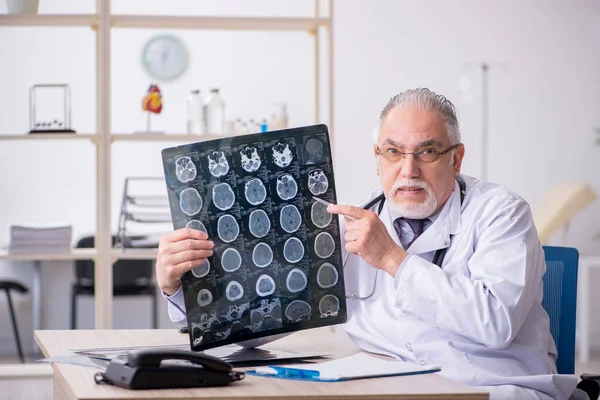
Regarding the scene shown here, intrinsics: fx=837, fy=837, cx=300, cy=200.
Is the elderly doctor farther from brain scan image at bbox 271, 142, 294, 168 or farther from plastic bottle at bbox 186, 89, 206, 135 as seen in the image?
plastic bottle at bbox 186, 89, 206, 135

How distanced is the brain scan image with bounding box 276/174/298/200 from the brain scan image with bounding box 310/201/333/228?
47 mm

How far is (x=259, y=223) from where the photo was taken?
1.51 metres

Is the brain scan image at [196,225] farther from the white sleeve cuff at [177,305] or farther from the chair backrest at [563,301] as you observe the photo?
the chair backrest at [563,301]

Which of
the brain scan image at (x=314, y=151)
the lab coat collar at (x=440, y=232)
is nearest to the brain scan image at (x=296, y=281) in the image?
the brain scan image at (x=314, y=151)

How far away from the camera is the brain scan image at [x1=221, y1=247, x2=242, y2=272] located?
150cm

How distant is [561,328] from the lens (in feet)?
6.17

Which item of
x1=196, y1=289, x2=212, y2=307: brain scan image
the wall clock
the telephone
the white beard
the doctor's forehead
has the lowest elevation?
the telephone

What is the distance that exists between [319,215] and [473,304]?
13.2 inches

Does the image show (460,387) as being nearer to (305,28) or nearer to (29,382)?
(305,28)

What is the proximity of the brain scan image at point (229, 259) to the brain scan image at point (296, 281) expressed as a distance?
0.34ft

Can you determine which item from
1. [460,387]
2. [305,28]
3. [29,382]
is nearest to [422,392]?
[460,387]

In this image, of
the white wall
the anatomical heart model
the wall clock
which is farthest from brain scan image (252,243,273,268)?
the wall clock

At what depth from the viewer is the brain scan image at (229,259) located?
150 centimetres

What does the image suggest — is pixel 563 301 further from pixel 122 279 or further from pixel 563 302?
pixel 122 279
